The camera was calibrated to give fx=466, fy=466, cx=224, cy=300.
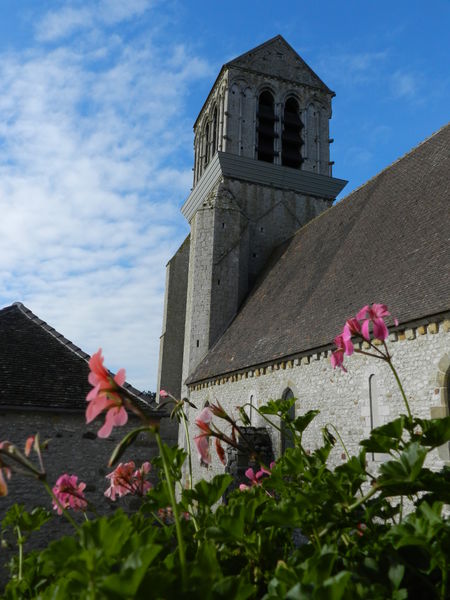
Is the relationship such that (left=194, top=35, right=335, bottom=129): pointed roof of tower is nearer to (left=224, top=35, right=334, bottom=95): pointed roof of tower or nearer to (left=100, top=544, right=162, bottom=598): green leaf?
(left=224, top=35, right=334, bottom=95): pointed roof of tower

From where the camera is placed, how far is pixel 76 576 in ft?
3.33

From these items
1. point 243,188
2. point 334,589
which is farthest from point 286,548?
point 243,188

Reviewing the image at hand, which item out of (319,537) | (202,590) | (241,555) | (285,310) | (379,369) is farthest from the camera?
(285,310)

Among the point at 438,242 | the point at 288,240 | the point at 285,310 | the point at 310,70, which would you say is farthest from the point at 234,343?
the point at 310,70

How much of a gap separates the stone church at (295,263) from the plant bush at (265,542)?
6.59m

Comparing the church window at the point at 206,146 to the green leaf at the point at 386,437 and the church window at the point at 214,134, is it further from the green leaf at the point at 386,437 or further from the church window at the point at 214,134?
the green leaf at the point at 386,437

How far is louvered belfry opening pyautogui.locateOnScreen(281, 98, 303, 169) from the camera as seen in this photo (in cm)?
2270

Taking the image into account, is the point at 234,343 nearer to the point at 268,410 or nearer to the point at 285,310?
the point at 285,310

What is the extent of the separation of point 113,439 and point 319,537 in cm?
848

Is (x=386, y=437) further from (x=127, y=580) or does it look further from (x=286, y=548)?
(x=127, y=580)

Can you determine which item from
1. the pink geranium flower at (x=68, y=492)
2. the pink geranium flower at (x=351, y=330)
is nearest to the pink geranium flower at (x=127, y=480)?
the pink geranium flower at (x=68, y=492)

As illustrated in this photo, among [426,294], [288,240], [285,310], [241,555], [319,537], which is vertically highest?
[288,240]

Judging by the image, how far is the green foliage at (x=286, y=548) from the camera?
97 centimetres

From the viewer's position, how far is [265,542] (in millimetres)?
1488
